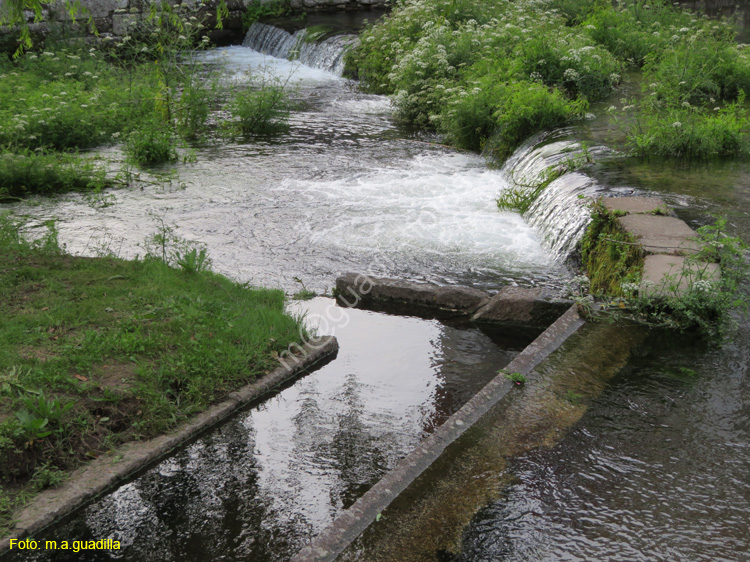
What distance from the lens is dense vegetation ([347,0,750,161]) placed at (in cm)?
930

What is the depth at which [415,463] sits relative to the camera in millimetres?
3549

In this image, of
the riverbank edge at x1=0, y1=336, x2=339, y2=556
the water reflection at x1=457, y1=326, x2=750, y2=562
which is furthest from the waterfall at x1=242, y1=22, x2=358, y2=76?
Answer: the water reflection at x1=457, y1=326, x2=750, y2=562

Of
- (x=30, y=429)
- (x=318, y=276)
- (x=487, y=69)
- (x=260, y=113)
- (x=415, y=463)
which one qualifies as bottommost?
(x=318, y=276)

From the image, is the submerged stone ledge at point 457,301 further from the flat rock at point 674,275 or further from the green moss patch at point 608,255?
the flat rock at point 674,275

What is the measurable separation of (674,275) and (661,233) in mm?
916

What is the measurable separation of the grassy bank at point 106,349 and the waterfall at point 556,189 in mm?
3020

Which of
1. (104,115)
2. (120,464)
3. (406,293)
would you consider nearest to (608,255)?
(406,293)

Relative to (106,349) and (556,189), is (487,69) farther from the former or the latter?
(106,349)

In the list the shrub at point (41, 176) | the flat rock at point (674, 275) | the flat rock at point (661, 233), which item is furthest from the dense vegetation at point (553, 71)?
the shrub at point (41, 176)

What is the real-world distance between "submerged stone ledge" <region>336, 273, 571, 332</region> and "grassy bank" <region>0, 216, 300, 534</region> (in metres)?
0.74

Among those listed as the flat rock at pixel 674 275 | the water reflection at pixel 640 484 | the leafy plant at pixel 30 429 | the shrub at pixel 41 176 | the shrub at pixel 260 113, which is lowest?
the shrub at pixel 41 176

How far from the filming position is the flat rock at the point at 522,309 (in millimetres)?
5668

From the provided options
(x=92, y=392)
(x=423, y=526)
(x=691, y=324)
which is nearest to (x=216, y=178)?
(x=92, y=392)

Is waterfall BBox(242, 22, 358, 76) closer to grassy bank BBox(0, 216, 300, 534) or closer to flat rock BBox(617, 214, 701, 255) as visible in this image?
grassy bank BBox(0, 216, 300, 534)
